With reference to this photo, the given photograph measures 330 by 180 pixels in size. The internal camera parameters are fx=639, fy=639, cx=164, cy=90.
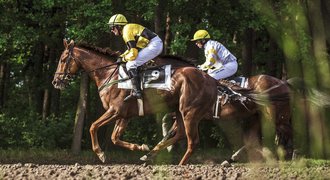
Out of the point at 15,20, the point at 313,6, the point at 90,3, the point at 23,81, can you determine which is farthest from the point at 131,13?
the point at 313,6

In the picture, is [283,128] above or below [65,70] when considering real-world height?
below

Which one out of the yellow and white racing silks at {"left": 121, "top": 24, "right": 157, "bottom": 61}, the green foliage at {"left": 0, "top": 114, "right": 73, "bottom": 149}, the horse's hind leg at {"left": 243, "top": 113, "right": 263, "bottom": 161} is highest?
the yellow and white racing silks at {"left": 121, "top": 24, "right": 157, "bottom": 61}

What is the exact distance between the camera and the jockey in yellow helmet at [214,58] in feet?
41.3

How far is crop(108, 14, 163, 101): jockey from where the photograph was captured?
1068 centimetres

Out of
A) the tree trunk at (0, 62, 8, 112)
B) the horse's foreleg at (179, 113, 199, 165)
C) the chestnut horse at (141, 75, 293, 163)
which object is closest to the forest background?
the chestnut horse at (141, 75, 293, 163)

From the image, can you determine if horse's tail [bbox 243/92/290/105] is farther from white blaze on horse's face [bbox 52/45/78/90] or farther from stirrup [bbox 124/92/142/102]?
white blaze on horse's face [bbox 52/45/78/90]

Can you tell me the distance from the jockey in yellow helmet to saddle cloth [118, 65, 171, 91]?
194 centimetres

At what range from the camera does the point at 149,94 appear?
35.4 ft

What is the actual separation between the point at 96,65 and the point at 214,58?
2508 millimetres

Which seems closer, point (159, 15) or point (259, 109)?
point (259, 109)

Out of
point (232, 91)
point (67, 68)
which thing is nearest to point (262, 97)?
point (232, 91)

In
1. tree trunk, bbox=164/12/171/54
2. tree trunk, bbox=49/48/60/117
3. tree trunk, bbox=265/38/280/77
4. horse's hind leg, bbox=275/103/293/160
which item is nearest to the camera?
horse's hind leg, bbox=275/103/293/160

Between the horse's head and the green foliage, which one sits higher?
the horse's head

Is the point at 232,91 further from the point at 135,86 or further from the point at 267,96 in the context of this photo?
the point at 135,86
